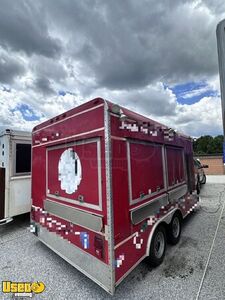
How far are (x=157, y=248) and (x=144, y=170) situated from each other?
1468 mm

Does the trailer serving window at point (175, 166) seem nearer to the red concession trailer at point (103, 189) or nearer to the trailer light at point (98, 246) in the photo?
the red concession trailer at point (103, 189)

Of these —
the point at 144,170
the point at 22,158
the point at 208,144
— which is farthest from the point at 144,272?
the point at 208,144

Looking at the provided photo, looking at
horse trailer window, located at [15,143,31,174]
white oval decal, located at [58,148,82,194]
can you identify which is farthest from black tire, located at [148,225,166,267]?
horse trailer window, located at [15,143,31,174]

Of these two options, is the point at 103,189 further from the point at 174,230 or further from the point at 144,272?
the point at 174,230

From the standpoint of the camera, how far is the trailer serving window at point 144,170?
241cm

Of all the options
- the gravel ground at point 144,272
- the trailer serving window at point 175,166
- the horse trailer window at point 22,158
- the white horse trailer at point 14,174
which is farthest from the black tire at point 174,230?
the horse trailer window at point 22,158

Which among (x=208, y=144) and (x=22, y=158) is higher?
(x=208, y=144)

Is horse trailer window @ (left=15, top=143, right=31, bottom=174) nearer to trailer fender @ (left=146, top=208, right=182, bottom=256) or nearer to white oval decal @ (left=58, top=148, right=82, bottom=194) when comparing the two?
white oval decal @ (left=58, top=148, right=82, bottom=194)

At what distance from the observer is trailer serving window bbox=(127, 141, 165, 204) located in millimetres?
2408

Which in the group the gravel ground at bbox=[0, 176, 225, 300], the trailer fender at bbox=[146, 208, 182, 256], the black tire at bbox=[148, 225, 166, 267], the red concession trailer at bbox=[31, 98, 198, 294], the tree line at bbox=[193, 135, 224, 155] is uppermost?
the tree line at bbox=[193, 135, 224, 155]

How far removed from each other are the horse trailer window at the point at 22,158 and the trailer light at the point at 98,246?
3.27 metres

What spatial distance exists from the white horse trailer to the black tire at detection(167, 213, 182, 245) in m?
3.57

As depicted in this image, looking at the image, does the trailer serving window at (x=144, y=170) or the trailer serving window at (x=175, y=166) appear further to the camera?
the trailer serving window at (x=175, y=166)

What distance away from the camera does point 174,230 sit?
3707mm
